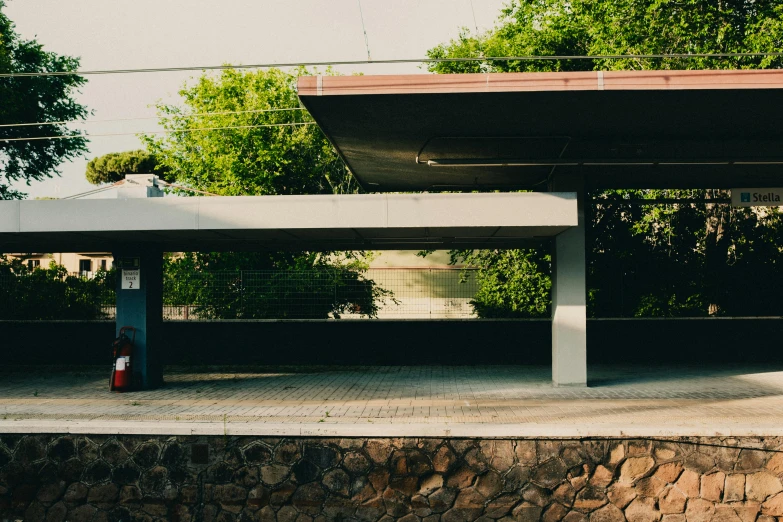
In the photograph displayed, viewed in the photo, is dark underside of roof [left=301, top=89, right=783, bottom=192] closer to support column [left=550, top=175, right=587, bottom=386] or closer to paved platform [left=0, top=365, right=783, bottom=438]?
support column [left=550, top=175, right=587, bottom=386]

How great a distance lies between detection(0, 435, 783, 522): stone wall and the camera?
24.5ft

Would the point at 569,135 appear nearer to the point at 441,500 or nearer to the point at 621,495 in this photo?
the point at 621,495

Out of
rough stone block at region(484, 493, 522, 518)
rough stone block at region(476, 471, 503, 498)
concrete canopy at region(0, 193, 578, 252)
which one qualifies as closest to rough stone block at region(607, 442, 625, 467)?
rough stone block at region(484, 493, 522, 518)

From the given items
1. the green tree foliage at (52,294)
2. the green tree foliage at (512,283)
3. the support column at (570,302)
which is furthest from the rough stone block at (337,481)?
the green tree foliage at (52,294)

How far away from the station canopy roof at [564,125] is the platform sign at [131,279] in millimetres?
4056

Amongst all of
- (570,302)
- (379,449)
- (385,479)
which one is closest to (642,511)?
(385,479)

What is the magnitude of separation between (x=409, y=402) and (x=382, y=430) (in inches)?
90.2

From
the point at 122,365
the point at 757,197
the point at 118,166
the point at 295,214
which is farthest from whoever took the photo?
the point at 118,166

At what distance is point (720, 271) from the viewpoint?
15.5 m

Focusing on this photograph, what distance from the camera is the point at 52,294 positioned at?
15586mm

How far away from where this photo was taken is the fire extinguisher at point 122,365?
37.0 ft

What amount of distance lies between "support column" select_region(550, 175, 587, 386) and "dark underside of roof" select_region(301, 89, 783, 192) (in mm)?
792

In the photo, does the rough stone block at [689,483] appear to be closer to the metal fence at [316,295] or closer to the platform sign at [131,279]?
the metal fence at [316,295]

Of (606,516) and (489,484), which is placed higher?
(489,484)
